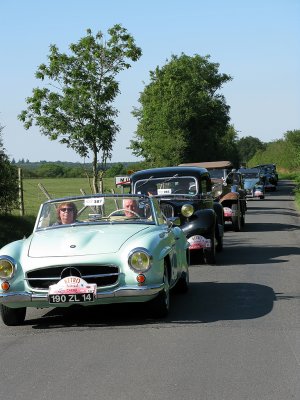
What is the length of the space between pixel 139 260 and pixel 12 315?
5.18 ft

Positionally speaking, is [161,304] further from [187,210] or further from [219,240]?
[219,240]

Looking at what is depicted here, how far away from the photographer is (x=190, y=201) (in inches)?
609

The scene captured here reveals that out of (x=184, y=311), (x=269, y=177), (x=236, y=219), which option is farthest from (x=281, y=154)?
(x=184, y=311)

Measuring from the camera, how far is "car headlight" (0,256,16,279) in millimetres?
8727

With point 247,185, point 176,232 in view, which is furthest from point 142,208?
point 247,185

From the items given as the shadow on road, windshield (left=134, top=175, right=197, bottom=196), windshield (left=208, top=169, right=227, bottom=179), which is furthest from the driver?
windshield (left=208, top=169, right=227, bottom=179)

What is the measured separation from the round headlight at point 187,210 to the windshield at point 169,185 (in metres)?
1.63

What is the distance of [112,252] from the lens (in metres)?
8.66

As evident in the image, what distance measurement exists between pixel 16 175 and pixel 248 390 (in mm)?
16345

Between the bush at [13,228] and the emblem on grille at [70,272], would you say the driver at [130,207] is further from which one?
the bush at [13,228]

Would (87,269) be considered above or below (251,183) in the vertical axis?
above

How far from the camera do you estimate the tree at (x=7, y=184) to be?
68.3 feet

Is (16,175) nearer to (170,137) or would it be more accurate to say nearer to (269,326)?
(269,326)

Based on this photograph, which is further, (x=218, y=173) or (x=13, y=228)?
(x=218, y=173)
